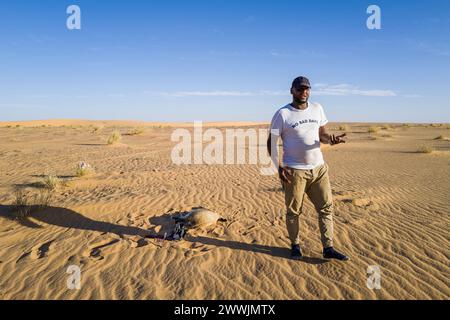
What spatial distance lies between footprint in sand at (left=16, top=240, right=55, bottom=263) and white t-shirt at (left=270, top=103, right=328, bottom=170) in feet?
10.9

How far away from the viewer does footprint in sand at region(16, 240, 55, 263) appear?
13.4 feet

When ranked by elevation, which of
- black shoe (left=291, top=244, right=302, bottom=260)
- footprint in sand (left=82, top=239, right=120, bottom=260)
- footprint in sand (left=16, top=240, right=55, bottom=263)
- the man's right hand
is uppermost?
the man's right hand

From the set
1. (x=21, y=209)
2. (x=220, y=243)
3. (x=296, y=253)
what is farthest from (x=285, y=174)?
(x=21, y=209)

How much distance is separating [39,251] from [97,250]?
0.81m

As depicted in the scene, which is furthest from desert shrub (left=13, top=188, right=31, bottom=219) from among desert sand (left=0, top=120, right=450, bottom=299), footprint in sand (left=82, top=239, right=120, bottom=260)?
footprint in sand (left=82, top=239, right=120, bottom=260)

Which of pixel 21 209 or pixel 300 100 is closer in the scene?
pixel 300 100

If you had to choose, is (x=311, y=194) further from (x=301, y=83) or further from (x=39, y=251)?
(x=39, y=251)

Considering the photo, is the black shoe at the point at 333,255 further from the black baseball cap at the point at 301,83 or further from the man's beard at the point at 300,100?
the black baseball cap at the point at 301,83

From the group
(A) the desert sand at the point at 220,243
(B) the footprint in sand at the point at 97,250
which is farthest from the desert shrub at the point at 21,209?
(B) the footprint in sand at the point at 97,250

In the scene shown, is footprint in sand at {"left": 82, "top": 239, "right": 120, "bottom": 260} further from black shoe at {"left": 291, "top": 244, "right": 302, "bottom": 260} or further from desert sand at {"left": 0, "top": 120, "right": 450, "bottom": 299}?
black shoe at {"left": 291, "top": 244, "right": 302, "bottom": 260}

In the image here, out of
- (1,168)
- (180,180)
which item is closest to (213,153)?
(180,180)

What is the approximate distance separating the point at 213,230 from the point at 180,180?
3.78 metres

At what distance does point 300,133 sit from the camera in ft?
10.8

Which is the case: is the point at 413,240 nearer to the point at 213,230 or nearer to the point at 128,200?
the point at 213,230
